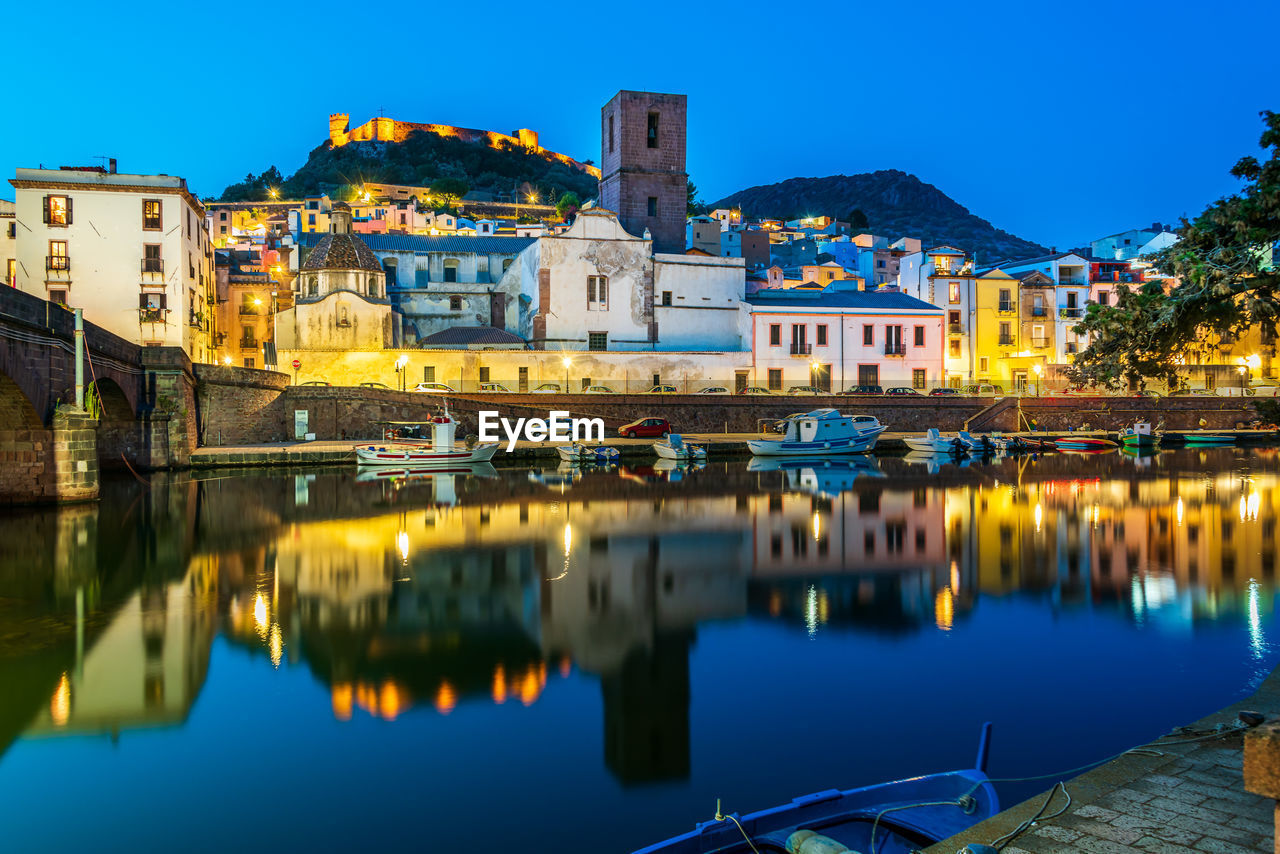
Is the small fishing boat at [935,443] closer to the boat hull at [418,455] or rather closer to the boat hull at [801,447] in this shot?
the boat hull at [801,447]

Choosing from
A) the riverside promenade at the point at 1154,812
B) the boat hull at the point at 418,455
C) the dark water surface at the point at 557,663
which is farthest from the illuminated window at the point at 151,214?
the riverside promenade at the point at 1154,812

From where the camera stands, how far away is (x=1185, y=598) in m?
15.3

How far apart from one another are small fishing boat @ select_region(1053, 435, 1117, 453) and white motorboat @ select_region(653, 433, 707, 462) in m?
21.7

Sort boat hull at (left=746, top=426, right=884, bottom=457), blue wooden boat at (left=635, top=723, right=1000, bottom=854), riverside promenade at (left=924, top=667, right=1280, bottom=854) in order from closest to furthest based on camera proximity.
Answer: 1. riverside promenade at (left=924, top=667, right=1280, bottom=854)
2. blue wooden boat at (left=635, top=723, right=1000, bottom=854)
3. boat hull at (left=746, top=426, right=884, bottom=457)

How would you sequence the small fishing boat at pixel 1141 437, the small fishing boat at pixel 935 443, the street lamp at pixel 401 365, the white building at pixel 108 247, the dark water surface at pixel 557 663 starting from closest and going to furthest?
the dark water surface at pixel 557 663, the white building at pixel 108 247, the small fishing boat at pixel 935 443, the street lamp at pixel 401 365, the small fishing boat at pixel 1141 437

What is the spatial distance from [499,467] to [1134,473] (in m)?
25.9

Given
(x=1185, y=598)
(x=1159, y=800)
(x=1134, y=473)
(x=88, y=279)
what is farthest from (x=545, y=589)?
(x=88, y=279)

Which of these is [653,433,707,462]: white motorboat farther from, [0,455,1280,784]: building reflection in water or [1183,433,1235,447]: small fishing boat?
[1183,433,1235,447]: small fishing boat

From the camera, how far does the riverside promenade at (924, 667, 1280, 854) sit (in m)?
5.24

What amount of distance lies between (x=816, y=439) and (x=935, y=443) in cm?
688

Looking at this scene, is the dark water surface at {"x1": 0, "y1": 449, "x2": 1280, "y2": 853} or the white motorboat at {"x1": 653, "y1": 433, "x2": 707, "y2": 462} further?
the white motorboat at {"x1": 653, "y1": 433, "x2": 707, "y2": 462}

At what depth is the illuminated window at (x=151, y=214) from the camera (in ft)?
155

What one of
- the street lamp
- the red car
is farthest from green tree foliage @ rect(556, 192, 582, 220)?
the red car

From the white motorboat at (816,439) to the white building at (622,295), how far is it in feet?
38.7
